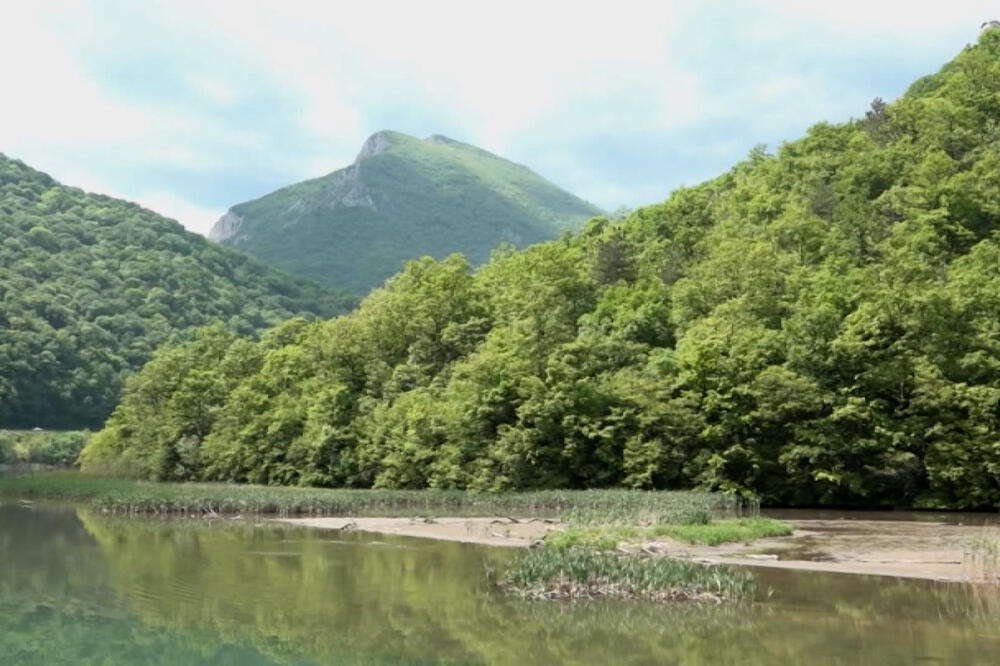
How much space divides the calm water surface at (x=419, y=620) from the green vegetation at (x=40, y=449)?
288 feet

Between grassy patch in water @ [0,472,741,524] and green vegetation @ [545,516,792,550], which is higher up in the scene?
green vegetation @ [545,516,792,550]

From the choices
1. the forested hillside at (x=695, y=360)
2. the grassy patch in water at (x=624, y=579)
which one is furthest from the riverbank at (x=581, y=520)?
the forested hillside at (x=695, y=360)

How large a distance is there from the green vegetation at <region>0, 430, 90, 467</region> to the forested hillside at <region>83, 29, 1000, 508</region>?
24119 millimetres

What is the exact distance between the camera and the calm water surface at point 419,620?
1666 centimetres

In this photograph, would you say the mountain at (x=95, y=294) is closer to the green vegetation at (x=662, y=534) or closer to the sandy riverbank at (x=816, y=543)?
the sandy riverbank at (x=816, y=543)

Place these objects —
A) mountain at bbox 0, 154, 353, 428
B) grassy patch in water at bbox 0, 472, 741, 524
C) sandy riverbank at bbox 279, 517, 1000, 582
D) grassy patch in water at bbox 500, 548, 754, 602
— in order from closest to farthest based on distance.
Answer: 1. grassy patch in water at bbox 500, 548, 754, 602
2. sandy riverbank at bbox 279, 517, 1000, 582
3. grassy patch in water at bbox 0, 472, 741, 524
4. mountain at bbox 0, 154, 353, 428

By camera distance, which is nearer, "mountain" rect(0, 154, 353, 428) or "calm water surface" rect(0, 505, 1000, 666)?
"calm water surface" rect(0, 505, 1000, 666)

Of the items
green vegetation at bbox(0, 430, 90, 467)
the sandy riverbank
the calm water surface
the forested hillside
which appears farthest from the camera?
green vegetation at bbox(0, 430, 90, 467)

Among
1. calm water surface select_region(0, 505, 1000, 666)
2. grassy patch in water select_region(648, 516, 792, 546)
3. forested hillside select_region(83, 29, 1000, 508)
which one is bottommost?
calm water surface select_region(0, 505, 1000, 666)

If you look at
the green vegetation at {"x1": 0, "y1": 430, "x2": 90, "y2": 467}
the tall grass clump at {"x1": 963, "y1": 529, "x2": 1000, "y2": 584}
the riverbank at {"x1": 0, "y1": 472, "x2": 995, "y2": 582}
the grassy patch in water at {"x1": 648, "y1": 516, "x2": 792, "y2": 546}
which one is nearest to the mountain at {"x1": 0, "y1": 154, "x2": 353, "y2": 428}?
the green vegetation at {"x1": 0, "y1": 430, "x2": 90, "y2": 467}

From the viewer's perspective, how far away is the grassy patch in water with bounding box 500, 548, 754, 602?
21.2m

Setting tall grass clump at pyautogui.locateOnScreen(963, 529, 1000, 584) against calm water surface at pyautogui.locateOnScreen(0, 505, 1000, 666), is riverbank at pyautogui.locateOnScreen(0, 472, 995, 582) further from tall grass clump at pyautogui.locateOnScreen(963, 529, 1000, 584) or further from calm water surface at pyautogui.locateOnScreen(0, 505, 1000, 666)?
calm water surface at pyautogui.locateOnScreen(0, 505, 1000, 666)

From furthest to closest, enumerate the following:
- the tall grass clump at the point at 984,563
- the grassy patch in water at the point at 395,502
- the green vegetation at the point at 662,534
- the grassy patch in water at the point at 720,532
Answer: the grassy patch in water at the point at 395,502, the grassy patch in water at the point at 720,532, the green vegetation at the point at 662,534, the tall grass clump at the point at 984,563

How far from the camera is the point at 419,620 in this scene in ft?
65.1
